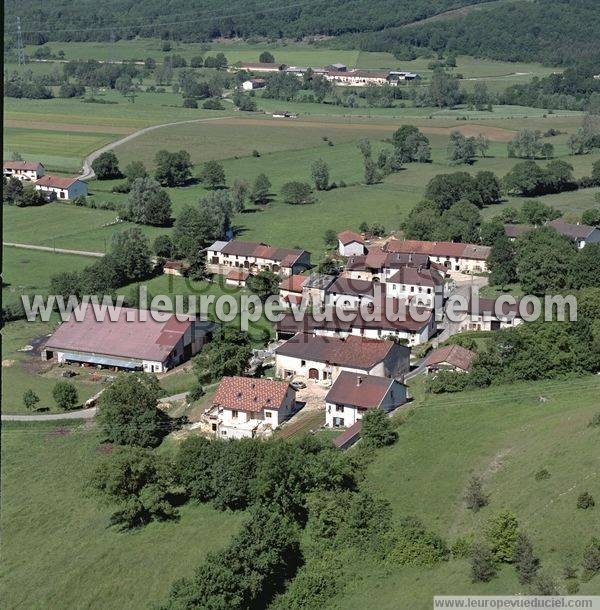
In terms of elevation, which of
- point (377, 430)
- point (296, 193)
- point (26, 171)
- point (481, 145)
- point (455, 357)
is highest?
point (481, 145)

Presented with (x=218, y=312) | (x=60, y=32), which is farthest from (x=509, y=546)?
(x=60, y=32)

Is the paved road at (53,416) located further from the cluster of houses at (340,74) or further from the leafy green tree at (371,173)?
the cluster of houses at (340,74)

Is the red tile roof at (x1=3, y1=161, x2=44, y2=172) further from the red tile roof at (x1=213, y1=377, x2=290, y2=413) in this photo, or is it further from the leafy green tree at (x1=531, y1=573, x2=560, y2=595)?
the leafy green tree at (x1=531, y1=573, x2=560, y2=595)

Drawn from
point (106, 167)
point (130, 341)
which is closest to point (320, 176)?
point (106, 167)

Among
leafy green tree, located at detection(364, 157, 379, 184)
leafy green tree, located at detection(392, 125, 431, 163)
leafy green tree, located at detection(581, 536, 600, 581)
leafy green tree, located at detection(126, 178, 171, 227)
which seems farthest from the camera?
leafy green tree, located at detection(392, 125, 431, 163)

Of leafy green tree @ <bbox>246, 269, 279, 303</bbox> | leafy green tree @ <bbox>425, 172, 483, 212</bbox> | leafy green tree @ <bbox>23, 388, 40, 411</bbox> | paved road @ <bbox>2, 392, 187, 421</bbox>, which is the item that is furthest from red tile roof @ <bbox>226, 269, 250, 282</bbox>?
leafy green tree @ <bbox>425, 172, 483, 212</bbox>

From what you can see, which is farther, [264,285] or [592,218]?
[592,218]

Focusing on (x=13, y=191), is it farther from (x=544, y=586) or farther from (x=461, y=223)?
(x=544, y=586)
